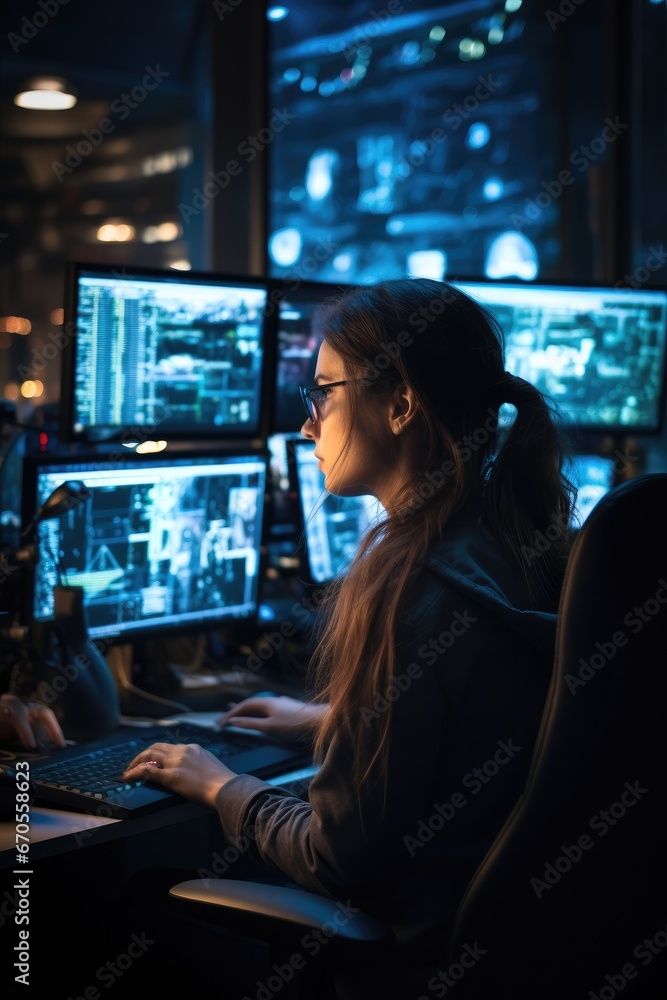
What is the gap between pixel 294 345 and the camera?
74.5 inches

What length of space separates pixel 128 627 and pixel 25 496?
0.29 meters

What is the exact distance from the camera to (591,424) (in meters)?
2.27

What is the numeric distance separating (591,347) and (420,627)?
148 centimetres

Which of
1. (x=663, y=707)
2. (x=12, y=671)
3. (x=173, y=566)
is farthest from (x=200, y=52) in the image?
(x=663, y=707)

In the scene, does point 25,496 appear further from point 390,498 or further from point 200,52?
point 200,52
